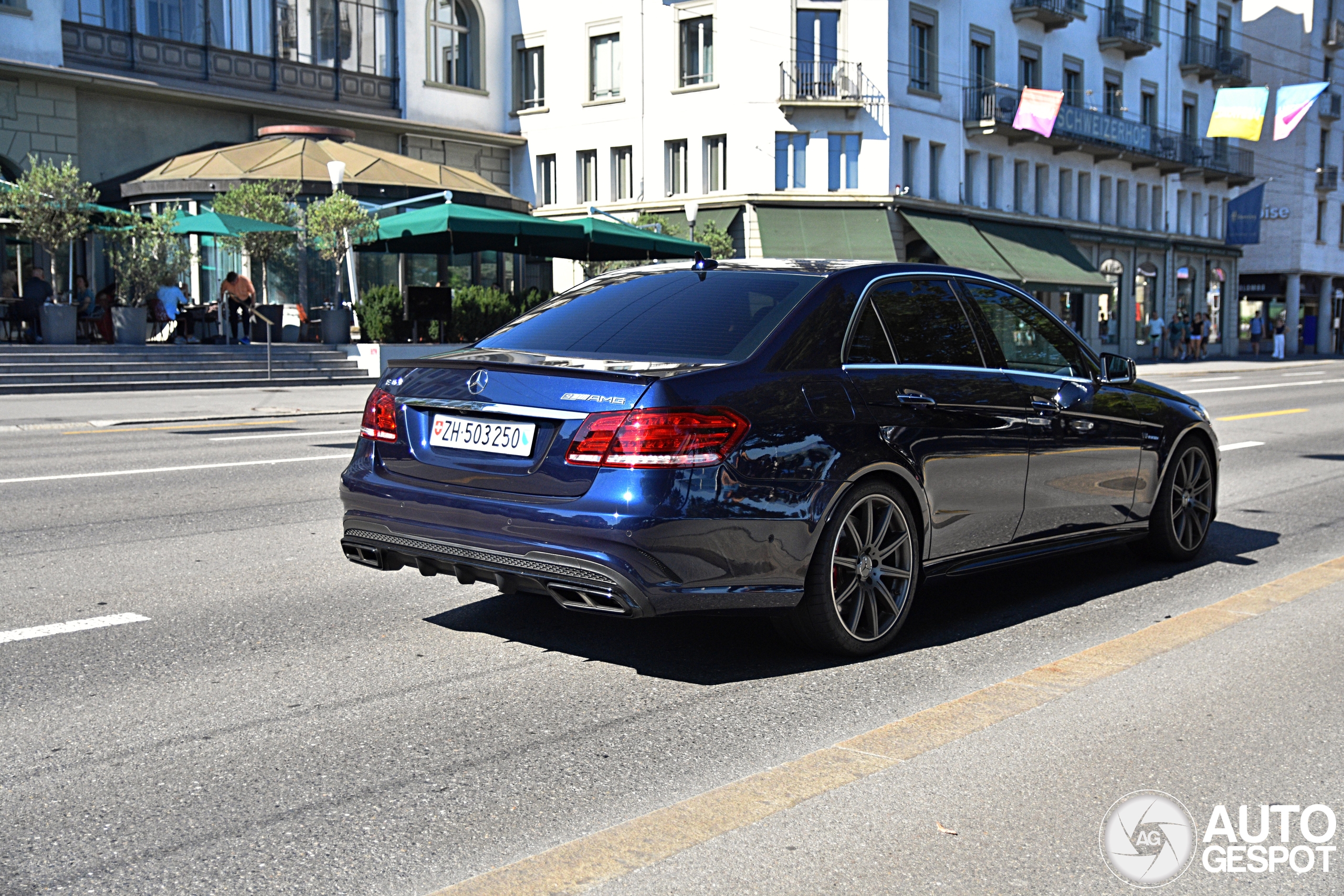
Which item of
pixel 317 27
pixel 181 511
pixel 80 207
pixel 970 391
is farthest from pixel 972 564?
pixel 317 27

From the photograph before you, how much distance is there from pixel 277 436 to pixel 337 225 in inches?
514

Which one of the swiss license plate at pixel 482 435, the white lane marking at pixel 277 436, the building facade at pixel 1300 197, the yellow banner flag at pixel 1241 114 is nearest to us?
the swiss license plate at pixel 482 435

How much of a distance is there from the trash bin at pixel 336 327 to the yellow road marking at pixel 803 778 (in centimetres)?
2412

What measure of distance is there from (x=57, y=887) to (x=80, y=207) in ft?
76.8

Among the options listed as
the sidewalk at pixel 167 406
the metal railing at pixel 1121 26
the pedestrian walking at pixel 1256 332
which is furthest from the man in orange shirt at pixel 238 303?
the pedestrian walking at pixel 1256 332

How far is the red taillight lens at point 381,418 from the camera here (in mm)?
5152

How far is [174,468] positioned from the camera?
35.6 feet

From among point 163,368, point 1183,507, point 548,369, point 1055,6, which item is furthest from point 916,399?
point 1055,6

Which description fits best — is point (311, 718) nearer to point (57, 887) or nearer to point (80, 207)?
point (57, 887)

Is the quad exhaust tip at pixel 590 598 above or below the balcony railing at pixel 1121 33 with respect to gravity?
below

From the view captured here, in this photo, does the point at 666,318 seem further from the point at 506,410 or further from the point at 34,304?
the point at 34,304

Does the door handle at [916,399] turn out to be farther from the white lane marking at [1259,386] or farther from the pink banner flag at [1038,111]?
the pink banner flag at [1038,111]

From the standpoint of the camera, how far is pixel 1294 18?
64125 millimetres

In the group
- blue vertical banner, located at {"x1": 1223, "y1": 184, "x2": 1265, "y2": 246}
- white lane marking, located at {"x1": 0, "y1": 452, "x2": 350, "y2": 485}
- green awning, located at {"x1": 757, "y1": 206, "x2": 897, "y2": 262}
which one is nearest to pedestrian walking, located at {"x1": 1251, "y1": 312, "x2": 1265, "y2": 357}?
blue vertical banner, located at {"x1": 1223, "y1": 184, "x2": 1265, "y2": 246}
